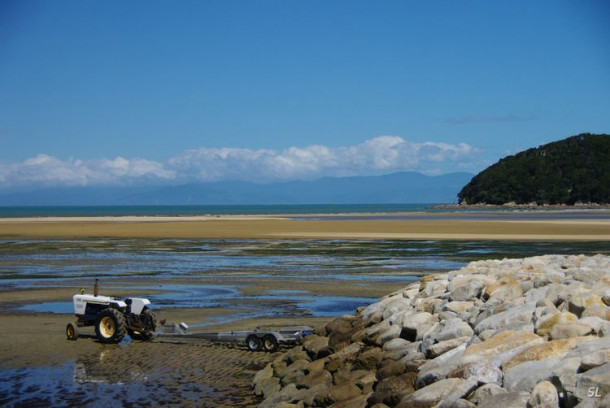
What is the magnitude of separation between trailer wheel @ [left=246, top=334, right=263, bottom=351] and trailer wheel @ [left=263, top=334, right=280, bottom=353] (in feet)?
0.39

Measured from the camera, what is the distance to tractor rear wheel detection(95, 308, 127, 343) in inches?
742

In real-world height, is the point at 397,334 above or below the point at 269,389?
above

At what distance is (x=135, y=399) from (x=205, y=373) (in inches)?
85.9

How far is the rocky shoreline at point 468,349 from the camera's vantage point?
30.8ft

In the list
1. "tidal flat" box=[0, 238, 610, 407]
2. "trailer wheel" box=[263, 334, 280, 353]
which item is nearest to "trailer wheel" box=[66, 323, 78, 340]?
"tidal flat" box=[0, 238, 610, 407]

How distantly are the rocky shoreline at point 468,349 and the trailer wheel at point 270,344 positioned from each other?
199 cm

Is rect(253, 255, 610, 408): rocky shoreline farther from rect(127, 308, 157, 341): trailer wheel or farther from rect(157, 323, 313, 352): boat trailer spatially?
rect(127, 308, 157, 341): trailer wheel

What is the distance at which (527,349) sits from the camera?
1039cm

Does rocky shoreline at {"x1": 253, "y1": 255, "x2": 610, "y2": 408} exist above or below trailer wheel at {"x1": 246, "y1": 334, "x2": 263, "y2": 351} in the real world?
above

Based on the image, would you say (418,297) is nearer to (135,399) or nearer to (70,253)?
(135,399)

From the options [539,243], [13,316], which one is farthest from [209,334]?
[539,243]

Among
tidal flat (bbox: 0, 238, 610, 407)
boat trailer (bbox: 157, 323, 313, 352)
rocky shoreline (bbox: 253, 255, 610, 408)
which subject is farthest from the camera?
boat trailer (bbox: 157, 323, 313, 352)

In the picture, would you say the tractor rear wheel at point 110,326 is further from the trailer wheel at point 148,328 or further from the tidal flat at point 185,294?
the trailer wheel at point 148,328

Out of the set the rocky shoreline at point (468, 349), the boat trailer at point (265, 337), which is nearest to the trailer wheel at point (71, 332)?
the boat trailer at point (265, 337)
